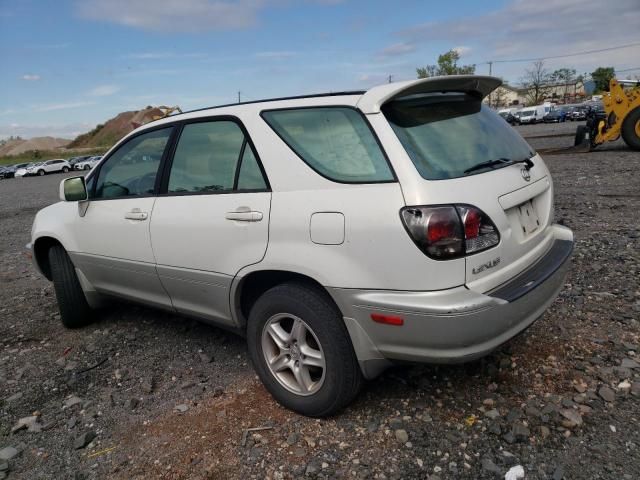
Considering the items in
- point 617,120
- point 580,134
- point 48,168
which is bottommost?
point 48,168

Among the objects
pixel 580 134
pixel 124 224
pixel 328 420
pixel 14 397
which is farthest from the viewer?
pixel 580 134

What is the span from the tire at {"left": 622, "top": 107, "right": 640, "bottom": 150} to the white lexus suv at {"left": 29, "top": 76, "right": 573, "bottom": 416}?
491 inches

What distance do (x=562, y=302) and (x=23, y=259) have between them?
291 inches

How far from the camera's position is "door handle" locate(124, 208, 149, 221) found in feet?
10.9

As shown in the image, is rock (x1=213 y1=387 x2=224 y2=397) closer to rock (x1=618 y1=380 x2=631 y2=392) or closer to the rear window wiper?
the rear window wiper

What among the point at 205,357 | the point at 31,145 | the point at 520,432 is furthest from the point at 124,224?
the point at 31,145

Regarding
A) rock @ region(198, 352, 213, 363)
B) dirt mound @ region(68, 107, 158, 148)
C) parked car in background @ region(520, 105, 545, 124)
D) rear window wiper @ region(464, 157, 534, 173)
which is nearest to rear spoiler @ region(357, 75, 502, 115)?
rear window wiper @ region(464, 157, 534, 173)

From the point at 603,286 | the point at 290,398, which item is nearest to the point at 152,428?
the point at 290,398

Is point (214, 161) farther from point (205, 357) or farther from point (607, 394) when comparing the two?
point (607, 394)

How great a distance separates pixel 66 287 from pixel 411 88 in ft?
11.0

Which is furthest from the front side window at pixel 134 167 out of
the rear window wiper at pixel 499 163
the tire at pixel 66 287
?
the rear window wiper at pixel 499 163

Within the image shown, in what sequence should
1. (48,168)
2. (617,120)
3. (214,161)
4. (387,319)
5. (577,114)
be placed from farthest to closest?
(577,114)
(48,168)
(617,120)
(214,161)
(387,319)

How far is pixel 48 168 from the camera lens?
4394cm

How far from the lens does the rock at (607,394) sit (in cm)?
265
